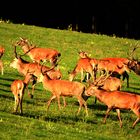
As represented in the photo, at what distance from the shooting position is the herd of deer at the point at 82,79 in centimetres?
1681

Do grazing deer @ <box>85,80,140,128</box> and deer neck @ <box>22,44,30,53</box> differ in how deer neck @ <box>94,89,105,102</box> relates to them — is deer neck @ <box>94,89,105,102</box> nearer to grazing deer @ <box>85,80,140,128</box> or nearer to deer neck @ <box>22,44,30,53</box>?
grazing deer @ <box>85,80,140,128</box>

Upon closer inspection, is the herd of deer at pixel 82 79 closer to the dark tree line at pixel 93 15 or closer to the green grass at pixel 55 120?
the green grass at pixel 55 120

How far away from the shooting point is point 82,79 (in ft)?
83.0

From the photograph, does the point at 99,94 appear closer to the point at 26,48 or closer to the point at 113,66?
the point at 113,66

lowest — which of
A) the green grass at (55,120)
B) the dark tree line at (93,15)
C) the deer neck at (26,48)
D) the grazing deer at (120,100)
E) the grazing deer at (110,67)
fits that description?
the green grass at (55,120)

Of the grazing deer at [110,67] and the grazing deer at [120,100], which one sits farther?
the grazing deer at [110,67]

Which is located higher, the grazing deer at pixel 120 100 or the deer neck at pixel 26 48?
the deer neck at pixel 26 48

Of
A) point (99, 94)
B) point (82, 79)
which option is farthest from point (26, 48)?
point (99, 94)

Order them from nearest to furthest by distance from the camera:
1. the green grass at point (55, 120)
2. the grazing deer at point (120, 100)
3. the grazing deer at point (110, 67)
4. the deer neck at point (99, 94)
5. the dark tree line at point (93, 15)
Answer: the green grass at point (55, 120), the grazing deer at point (120, 100), the deer neck at point (99, 94), the grazing deer at point (110, 67), the dark tree line at point (93, 15)

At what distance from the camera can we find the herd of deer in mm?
16812

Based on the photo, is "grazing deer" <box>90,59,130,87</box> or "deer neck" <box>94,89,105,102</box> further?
"grazing deer" <box>90,59,130,87</box>

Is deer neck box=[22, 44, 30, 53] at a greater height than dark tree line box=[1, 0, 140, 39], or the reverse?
dark tree line box=[1, 0, 140, 39]

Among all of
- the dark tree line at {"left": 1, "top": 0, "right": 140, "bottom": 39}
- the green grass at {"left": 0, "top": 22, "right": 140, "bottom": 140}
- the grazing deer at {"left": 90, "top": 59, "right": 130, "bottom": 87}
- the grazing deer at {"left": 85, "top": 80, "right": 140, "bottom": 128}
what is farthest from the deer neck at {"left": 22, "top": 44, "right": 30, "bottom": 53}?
the dark tree line at {"left": 1, "top": 0, "right": 140, "bottom": 39}

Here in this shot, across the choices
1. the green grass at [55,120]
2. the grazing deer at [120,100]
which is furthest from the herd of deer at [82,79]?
the green grass at [55,120]
